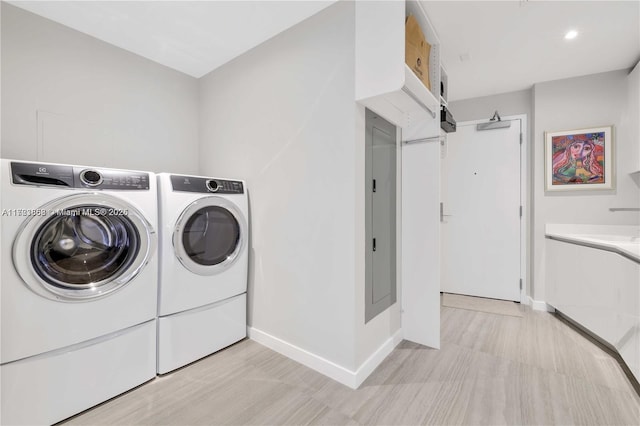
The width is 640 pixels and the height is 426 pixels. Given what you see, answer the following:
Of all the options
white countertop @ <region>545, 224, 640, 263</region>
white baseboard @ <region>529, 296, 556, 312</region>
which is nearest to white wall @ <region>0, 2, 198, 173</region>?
white countertop @ <region>545, 224, 640, 263</region>

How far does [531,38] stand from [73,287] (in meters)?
3.43

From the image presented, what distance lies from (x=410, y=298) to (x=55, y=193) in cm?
233

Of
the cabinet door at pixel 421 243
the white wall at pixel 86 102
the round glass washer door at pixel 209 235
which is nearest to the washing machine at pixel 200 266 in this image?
the round glass washer door at pixel 209 235

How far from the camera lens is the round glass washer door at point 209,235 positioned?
1.84m

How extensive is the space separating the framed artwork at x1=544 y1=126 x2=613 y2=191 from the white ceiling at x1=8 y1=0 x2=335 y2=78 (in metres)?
2.66

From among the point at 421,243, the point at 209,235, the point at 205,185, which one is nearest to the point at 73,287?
the point at 209,235

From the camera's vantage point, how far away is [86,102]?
2096mm

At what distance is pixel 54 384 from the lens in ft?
4.46

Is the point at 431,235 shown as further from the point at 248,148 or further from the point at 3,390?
the point at 3,390

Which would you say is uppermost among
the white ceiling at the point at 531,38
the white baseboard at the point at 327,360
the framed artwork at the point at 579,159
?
the white ceiling at the point at 531,38

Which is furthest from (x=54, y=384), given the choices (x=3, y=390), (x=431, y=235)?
(x=431, y=235)

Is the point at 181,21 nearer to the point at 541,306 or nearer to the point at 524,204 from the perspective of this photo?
the point at 524,204

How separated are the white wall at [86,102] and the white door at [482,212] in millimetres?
2945

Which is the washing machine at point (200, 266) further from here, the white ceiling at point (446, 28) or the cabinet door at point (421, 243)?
the cabinet door at point (421, 243)
